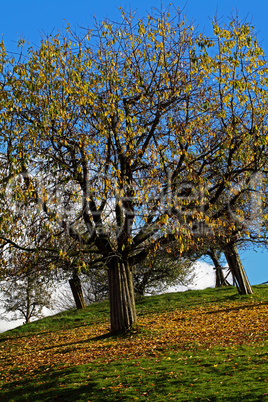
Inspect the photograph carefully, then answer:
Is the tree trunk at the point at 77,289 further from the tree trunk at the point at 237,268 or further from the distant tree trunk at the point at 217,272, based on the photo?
the distant tree trunk at the point at 217,272

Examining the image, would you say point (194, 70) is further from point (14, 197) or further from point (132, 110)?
point (14, 197)

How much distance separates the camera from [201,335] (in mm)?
13656

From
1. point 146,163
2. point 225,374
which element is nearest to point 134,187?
point 146,163

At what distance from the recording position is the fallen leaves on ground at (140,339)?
39.9 ft

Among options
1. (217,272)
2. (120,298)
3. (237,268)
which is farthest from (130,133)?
(217,272)

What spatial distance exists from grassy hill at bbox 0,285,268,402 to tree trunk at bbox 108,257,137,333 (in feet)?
1.56

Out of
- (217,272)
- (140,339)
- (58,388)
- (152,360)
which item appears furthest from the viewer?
(217,272)

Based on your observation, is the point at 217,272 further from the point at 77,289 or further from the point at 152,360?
the point at 152,360

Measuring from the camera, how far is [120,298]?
582 inches

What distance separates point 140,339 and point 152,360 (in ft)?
9.66

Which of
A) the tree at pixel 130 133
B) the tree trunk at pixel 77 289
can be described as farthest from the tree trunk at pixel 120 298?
the tree trunk at pixel 77 289

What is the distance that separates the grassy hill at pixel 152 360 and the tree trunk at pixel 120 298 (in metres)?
0.47

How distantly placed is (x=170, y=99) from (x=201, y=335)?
819 cm

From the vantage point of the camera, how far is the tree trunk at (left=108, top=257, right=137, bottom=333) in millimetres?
14836
